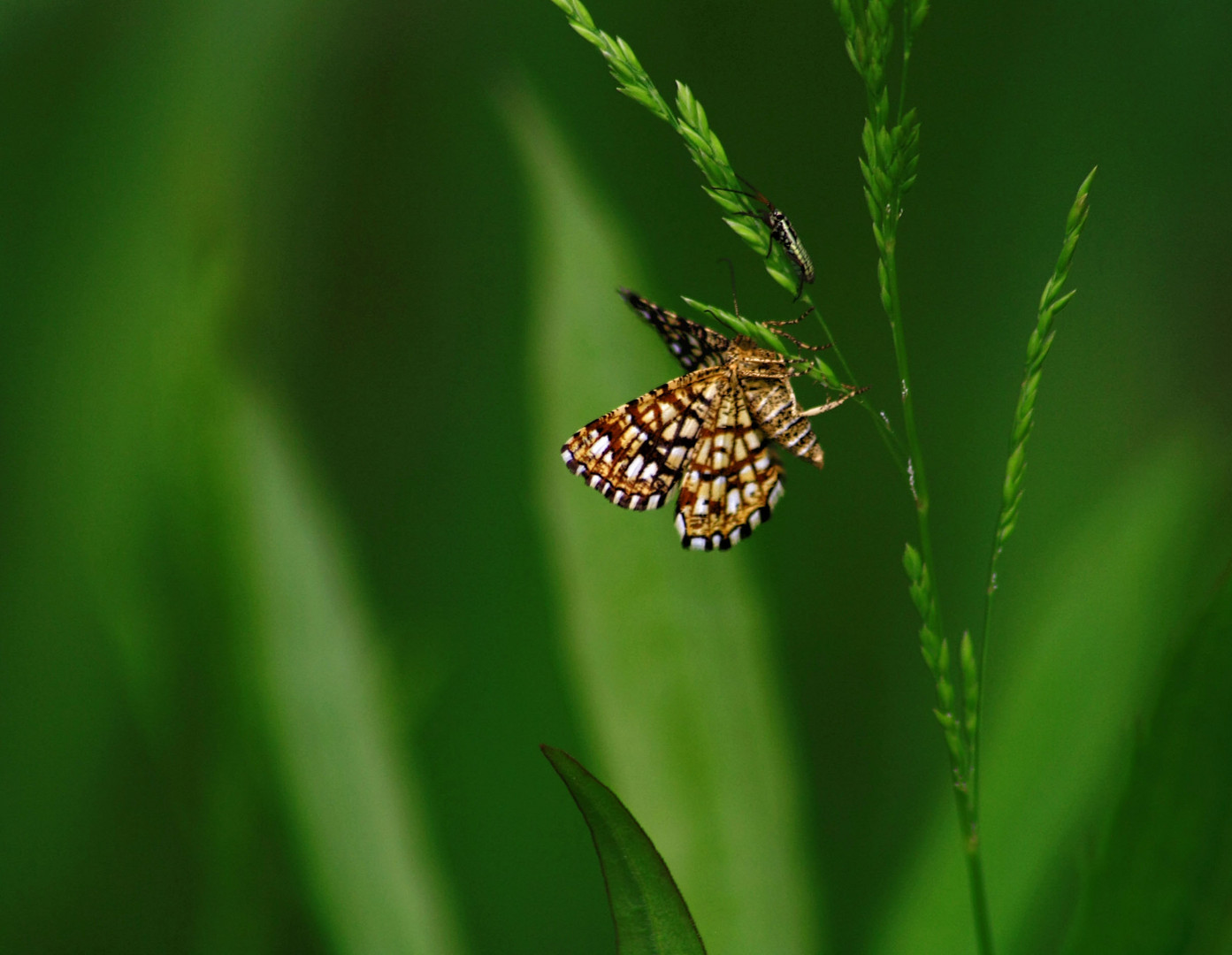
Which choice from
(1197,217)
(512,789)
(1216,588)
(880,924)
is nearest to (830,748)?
(880,924)

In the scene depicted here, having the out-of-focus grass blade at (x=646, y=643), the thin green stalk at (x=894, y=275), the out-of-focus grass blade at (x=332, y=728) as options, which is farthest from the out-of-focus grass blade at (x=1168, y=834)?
the out-of-focus grass blade at (x=332, y=728)

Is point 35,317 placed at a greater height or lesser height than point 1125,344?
greater

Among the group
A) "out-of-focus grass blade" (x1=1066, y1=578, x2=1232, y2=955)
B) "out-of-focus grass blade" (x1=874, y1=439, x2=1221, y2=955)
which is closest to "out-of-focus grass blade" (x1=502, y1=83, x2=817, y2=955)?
"out-of-focus grass blade" (x1=874, y1=439, x2=1221, y2=955)

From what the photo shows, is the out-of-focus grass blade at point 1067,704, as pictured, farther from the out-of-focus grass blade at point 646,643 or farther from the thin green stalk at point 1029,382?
the thin green stalk at point 1029,382

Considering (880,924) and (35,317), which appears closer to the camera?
(880,924)

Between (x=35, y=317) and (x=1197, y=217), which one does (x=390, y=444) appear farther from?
(x=1197, y=217)

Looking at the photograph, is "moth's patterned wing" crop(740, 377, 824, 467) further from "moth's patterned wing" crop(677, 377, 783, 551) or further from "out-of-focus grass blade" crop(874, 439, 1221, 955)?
"out-of-focus grass blade" crop(874, 439, 1221, 955)
